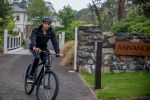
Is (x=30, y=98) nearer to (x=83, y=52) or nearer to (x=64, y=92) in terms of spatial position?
(x=64, y=92)

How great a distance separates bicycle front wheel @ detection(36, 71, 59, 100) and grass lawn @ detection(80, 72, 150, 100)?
151 centimetres

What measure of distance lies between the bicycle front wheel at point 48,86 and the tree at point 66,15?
125ft

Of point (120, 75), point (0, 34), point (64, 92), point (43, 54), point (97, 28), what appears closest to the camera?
point (43, 54)

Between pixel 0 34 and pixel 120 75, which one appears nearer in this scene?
pixel 120 75

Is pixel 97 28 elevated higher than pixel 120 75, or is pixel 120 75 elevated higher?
pixel 97 28

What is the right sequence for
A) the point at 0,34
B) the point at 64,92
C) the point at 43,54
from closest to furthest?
1. the point at 43,54
2. the point at 64,92
3. the point at 0,34

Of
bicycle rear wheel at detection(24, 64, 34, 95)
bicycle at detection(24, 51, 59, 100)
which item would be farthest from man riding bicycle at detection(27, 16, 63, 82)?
bicycle rear wheel at detection(24, 64, 34, 95)

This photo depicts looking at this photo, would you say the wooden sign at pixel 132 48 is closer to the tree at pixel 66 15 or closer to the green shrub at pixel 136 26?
the green shrub at pixel 136 26

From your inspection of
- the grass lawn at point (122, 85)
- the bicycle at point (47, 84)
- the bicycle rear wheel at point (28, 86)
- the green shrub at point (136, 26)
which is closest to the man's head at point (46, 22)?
the bicycle at point (47, 84)

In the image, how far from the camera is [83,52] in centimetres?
1498

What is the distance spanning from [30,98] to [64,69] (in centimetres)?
635

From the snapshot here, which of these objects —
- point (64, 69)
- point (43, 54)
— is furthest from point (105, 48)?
point (43, 54)

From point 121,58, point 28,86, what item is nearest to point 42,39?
point 28,86

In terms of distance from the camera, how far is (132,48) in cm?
1466
